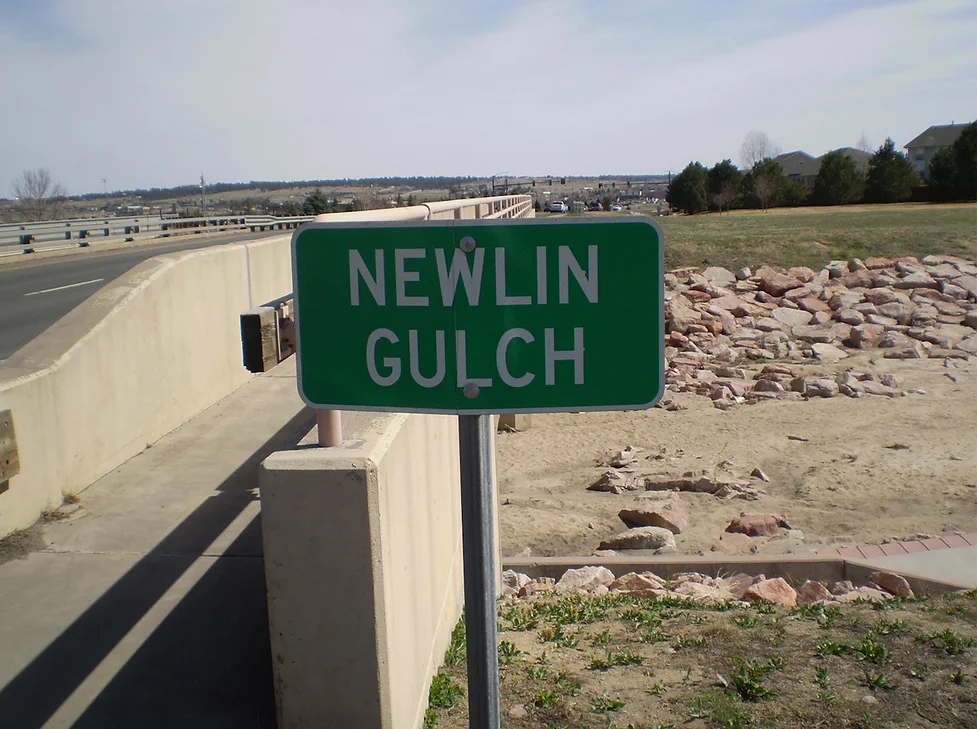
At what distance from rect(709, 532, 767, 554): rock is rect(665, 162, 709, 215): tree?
56.5m

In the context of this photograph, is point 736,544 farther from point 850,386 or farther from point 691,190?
point 691,190

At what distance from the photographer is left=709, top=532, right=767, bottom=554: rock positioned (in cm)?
841

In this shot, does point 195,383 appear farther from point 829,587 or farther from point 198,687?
point 829,587

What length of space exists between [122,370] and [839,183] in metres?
59.6

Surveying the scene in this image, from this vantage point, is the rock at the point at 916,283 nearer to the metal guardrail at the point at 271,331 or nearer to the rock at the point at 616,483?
the rock at the point at 616,483

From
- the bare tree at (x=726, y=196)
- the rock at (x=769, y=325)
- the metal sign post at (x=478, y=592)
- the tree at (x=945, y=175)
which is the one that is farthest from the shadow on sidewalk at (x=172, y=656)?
the tree at (x=945, y=175)

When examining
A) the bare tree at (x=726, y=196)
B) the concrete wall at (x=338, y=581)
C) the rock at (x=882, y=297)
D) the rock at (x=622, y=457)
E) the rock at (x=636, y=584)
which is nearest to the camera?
the concrete wall at (x=338, y=581)

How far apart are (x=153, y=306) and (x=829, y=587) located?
5.41m

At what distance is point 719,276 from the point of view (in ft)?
87.4

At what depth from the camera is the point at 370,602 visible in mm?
3027

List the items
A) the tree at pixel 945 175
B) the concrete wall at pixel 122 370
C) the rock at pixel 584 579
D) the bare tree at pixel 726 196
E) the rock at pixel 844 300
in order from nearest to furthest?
1. the concrete wall at pixel 122 370
2. the rock at pixel 584 579
3. the rock at pixel 844 300
4. the tree at pixel 945 175
5. the bare tree at pixel 726 196

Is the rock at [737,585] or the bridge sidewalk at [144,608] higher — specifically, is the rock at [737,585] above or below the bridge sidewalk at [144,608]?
below

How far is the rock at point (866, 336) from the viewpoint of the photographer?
20641mm

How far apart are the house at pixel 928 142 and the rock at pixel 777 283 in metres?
79.7
